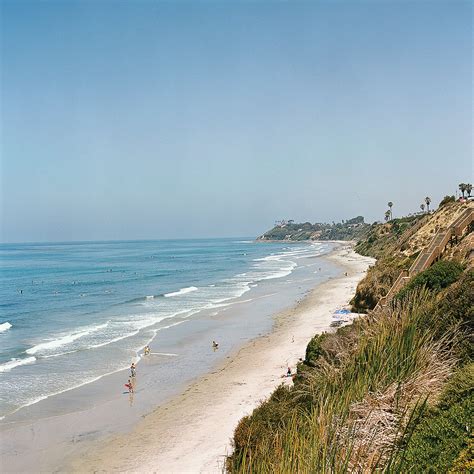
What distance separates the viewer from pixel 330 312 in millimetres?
37344

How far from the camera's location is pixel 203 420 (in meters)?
17.1

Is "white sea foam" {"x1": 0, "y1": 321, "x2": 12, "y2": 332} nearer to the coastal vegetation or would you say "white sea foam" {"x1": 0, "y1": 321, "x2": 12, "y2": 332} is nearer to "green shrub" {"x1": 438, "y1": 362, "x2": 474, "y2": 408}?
Answer: the coastal vegetation

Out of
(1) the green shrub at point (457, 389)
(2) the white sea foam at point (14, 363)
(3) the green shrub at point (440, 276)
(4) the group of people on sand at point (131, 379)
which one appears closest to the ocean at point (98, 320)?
(2) the white sea foam at point (14, 363)

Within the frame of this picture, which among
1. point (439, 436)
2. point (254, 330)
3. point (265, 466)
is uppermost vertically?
point (265, 466)

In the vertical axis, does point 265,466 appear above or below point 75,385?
above

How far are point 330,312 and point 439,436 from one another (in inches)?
1248

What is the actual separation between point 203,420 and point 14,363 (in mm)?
13775

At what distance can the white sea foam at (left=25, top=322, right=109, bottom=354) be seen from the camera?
1113 inches

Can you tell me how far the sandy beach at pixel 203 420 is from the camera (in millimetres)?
14070

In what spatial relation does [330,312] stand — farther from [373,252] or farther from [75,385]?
[373,252]

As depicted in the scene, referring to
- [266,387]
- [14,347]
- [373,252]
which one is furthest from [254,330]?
[373,252]

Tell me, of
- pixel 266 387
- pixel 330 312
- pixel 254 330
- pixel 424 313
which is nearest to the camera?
pixel 424 313

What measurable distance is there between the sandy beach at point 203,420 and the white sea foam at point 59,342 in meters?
11.1

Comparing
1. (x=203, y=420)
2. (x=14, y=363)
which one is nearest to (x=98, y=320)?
(x=14, y=363)
